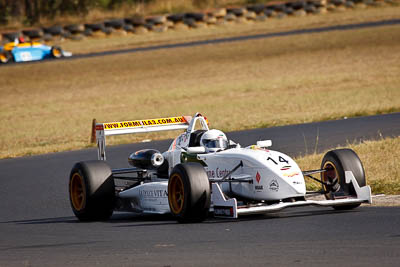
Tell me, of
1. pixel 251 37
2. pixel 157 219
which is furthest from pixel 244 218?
pixel 251 37

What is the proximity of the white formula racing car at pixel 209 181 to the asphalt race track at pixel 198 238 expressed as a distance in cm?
19

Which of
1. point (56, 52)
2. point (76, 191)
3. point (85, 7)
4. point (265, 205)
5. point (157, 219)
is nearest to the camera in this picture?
point (265, 205)

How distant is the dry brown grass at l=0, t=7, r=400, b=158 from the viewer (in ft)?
81.6

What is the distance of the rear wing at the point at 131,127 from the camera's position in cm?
1198

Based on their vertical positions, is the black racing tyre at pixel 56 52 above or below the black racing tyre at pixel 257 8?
below

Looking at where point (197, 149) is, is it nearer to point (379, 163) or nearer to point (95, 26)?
point (379, 163)

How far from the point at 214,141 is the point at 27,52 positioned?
3604 centimetres

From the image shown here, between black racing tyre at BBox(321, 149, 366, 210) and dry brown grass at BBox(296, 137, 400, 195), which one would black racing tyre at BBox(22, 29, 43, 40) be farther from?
black racing tyre at BBox(321, 149, 366, 210)

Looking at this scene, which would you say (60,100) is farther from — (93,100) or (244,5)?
(244,5)

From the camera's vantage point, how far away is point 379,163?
13.9 metres

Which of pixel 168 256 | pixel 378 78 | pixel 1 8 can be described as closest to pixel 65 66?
pixel 378 78

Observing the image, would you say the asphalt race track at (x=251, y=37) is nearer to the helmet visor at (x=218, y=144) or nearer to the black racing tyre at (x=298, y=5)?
the black racing tyre at (x=298, y=5)

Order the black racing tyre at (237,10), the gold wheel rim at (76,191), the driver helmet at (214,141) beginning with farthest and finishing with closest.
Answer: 1. the black racing tyre at (237,10)
2. the gold wheel rim at (76,191)
3. the driver helmet at (214,141)

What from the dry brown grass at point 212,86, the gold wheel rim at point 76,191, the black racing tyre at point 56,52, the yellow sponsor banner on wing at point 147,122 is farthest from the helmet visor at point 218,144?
the black racing tyre at point 56,52
